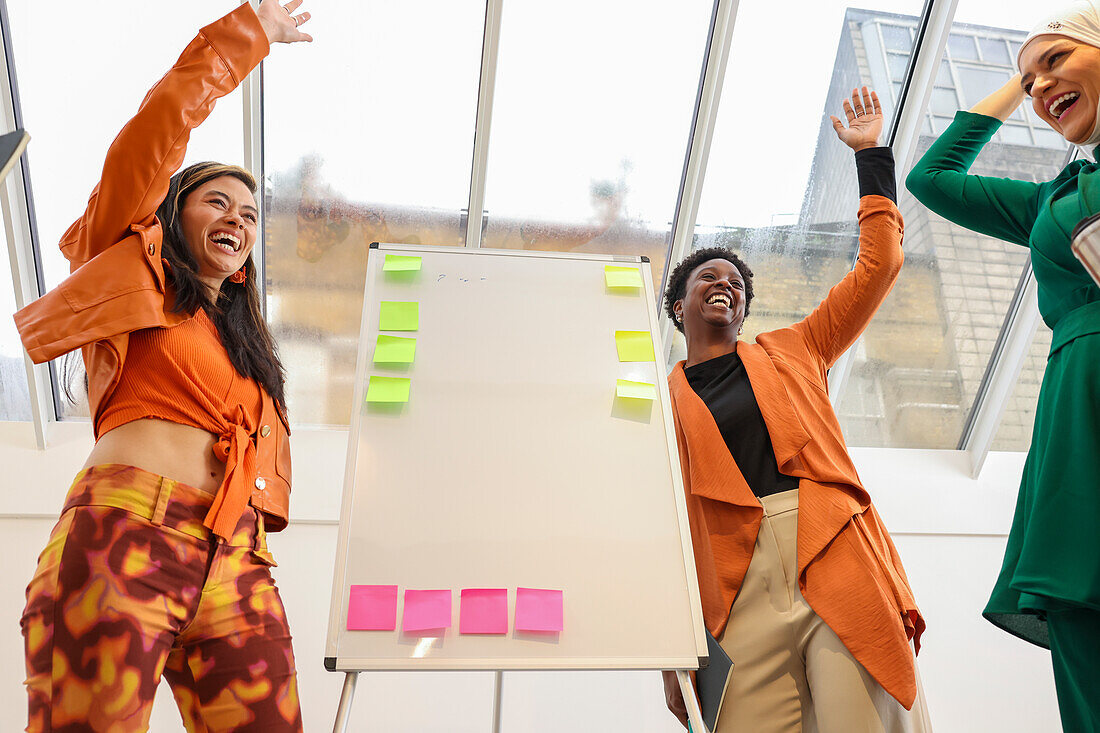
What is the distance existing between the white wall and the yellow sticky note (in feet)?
5.42

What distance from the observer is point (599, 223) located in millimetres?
3482

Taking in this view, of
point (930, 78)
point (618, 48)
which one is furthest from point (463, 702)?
point (930, 78)

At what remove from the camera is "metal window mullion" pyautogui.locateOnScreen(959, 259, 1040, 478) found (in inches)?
150

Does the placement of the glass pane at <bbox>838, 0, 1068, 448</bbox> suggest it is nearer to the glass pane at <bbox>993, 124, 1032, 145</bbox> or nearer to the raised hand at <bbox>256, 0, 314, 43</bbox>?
the glass pane at <bbox>993, 124, 1032, 145</bbox>

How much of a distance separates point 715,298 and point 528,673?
1745mm

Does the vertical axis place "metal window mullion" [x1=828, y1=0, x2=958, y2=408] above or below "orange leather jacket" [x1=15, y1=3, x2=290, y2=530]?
above

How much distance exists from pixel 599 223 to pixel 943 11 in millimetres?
1644

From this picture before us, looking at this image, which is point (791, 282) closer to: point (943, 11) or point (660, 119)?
point (660, 119)

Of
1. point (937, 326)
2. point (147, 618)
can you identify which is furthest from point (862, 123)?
point (937, 326)

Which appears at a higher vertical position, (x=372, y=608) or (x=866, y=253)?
(x=866, y=253)

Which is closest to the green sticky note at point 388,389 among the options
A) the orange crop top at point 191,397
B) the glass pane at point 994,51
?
the orange crop top at point 191,397

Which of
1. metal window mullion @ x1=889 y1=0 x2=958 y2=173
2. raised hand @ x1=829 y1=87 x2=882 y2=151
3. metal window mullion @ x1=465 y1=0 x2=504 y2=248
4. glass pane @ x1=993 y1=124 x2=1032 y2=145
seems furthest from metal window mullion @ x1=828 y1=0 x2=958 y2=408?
metal window mullion @ x1=465 y1=0 x2=504 y2=248

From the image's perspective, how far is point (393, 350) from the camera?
6.03 ft

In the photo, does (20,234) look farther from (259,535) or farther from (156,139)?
(259,535)
